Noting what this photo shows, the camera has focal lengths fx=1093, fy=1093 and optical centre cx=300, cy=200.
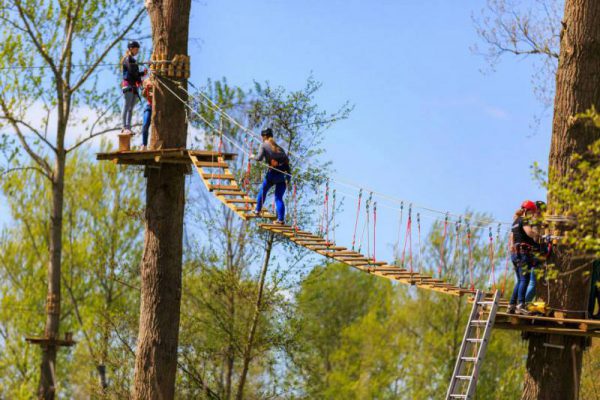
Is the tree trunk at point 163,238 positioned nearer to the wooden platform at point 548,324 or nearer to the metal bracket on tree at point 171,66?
the metal bracket on tree at point 171,66

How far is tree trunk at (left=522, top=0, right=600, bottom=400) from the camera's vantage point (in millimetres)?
9609

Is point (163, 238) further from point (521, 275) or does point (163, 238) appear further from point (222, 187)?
point (521, 275)

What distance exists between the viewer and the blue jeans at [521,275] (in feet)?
31.2

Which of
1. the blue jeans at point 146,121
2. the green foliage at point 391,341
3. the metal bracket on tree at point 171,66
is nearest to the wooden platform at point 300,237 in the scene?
the blue jeans at point 146,121

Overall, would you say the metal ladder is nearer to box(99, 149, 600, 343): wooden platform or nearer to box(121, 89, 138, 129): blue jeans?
box(99, 149, 600, 343): wooden platform

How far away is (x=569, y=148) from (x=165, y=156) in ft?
12.3

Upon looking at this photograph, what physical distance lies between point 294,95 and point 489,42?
2763 millimetres

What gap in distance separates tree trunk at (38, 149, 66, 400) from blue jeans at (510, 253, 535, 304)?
802 cm

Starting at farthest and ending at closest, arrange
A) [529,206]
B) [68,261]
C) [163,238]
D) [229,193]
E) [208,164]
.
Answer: [68,261] → [163,238] → [229,193] → [208,164] → [529,206]

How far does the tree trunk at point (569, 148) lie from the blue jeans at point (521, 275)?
0.26m

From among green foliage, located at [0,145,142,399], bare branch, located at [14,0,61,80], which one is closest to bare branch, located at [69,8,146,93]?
bare branch, located at [14,0,61,80]

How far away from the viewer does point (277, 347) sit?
50.4 feet

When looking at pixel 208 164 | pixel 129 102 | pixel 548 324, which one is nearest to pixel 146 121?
pixel 129 102

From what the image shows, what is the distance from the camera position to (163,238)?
418 inches
